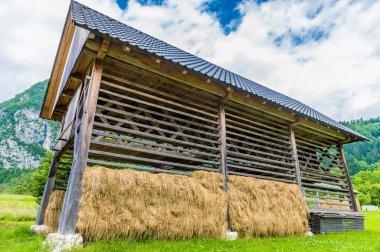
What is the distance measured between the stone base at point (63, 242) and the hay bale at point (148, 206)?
136 mm

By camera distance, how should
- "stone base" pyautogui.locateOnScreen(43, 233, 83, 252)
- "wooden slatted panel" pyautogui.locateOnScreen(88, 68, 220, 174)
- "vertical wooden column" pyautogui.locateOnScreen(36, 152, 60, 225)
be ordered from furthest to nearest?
"vertical wooden column" pyautogui.locateOnScreen(36, 152, 60, 225) → "wooden slatted panel" pyautogui.locateOnScreen(88, 68, 220, 174) → "stone base" pyautogui.locateOnScreen(43, 233, 83, 252)

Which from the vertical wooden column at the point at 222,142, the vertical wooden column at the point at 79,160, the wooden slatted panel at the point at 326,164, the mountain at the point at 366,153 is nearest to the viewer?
the vertical wooden column at the point at 79,160

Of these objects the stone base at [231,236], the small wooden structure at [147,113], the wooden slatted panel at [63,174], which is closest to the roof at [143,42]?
the small wooden structure at [147,113]

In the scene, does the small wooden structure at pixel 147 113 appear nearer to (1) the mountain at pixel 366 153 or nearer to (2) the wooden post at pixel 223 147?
(2) the wooden post at pixel 223 147

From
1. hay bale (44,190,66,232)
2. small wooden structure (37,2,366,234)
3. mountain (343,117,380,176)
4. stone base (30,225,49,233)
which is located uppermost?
mountain (343,117,380,176)

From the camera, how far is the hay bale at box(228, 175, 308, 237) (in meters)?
6.44

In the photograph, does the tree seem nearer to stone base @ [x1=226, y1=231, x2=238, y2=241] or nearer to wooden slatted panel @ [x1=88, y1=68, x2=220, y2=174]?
stone base @ [x1=226, y1=231, x2=238, y2=241]

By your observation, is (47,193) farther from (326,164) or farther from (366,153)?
(366,153)

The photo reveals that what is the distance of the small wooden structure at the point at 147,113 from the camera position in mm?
5283

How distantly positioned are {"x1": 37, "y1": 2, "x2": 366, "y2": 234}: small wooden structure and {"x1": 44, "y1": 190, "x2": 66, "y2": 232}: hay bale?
33.1 inches

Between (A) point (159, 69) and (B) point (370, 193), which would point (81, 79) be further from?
(B) point (370, 193)

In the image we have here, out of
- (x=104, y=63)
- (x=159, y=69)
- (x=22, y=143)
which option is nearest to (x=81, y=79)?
(x=104, y=63)

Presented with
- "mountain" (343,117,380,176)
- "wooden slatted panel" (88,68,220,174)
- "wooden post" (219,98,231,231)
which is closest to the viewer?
"wooden slatted panel" (88,68,220,174)

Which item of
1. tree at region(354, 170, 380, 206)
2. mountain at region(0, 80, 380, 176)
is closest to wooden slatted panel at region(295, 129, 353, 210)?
tree at region(354, 170, 380, 206)
